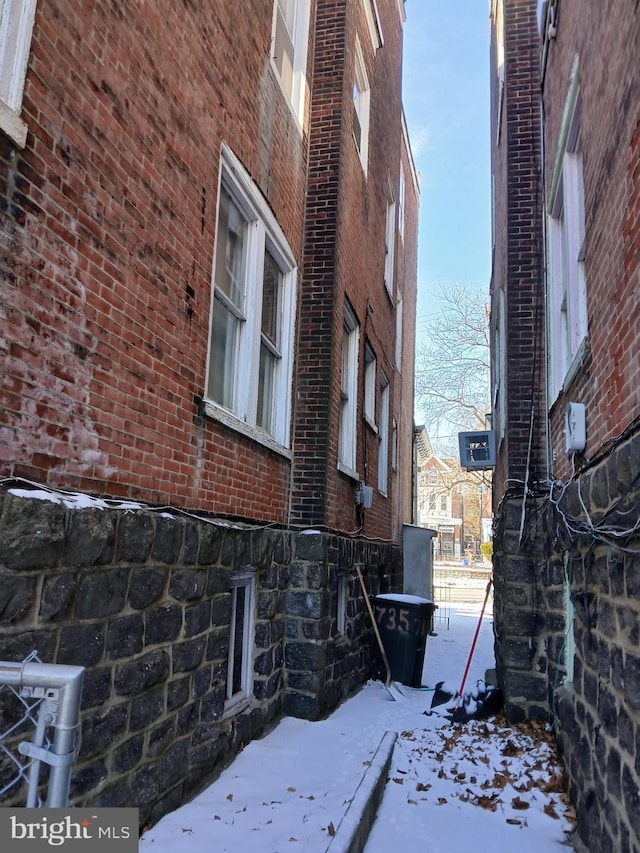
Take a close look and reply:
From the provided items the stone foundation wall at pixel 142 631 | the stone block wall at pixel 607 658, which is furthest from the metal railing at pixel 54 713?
the stone block wall at pixel 607 658

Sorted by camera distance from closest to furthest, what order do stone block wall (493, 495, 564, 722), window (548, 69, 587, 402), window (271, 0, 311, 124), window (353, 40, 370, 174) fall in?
1. window (548, 69, 587, 402)
2. stone block wall (493, 495, 564, 722)
3. window (271, 0, 311, 124)
4. window (353, 40, 370, 174)

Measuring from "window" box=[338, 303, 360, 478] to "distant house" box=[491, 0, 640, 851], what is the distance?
2.08 m

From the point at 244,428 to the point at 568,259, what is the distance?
3.19 metres

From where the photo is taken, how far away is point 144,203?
12.2ft

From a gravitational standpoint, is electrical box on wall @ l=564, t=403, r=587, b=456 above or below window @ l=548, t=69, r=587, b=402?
below

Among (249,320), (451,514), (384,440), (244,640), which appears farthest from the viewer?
(451,514)

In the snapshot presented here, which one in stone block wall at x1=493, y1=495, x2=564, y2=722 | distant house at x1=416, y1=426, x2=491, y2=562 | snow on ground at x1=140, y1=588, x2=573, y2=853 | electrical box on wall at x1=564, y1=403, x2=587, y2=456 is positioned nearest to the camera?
snow on ground at x1=140, y1=588, x2=573, y2=853

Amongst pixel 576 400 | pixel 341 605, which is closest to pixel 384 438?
pixel 341 605

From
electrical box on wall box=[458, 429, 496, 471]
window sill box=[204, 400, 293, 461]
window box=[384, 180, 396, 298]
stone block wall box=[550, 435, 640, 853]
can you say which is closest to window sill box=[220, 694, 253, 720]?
window sill box=[204, 400, 293, 461]

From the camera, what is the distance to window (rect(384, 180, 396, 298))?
11.7 meters

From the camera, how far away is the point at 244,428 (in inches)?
205

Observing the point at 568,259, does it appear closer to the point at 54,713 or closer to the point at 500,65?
the point at 54,713

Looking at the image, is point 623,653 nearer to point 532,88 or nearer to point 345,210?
point 345,210
